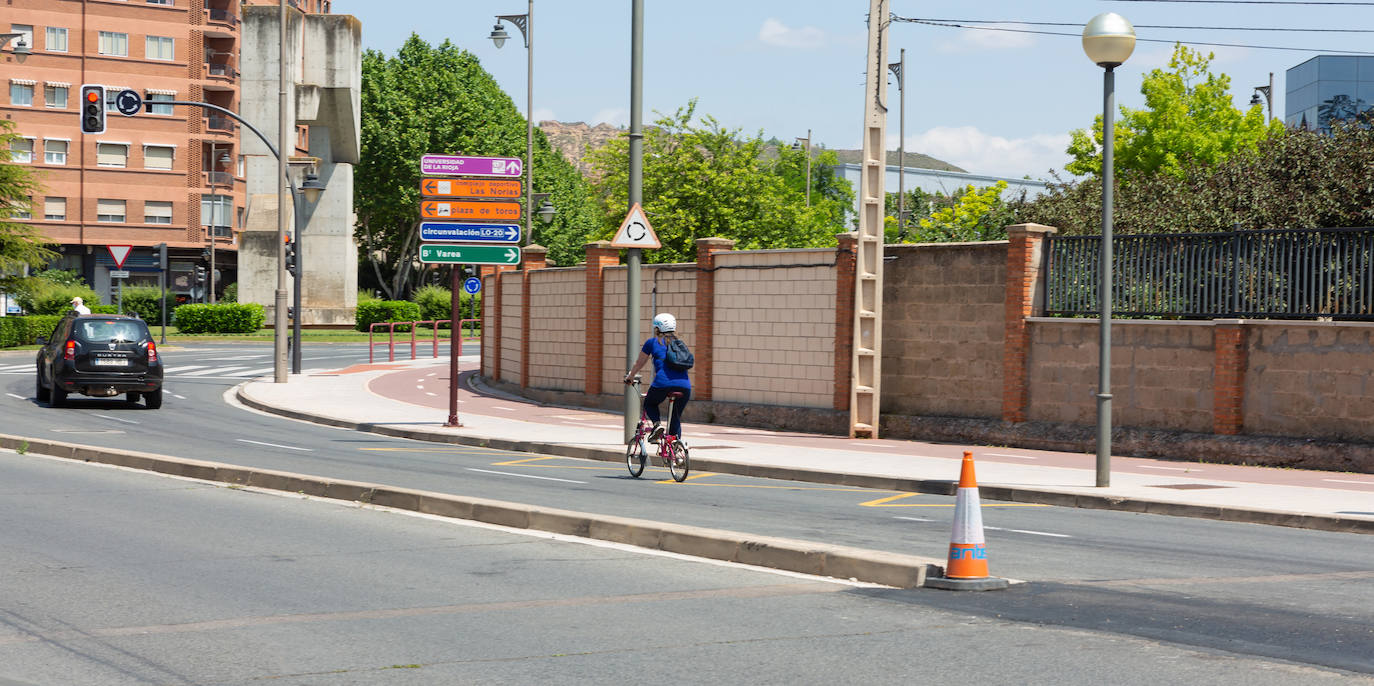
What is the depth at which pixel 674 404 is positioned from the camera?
15383mm

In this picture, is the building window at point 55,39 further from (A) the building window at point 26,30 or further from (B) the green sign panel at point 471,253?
(B) the green sign panel at point 471,253

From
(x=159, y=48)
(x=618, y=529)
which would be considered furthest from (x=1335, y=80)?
(x=618, y=529)

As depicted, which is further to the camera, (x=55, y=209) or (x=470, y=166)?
(x=55, y=209)

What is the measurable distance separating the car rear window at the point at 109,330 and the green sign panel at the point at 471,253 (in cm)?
682

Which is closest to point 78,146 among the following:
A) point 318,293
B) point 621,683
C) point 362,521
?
point 318,293

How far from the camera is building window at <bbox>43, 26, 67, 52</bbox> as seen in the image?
7306 centimetres

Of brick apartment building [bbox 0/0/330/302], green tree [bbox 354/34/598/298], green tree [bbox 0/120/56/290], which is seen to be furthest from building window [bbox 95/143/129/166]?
green tree [bbox 0/120/56/290]

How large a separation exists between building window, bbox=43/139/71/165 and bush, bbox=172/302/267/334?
19.2 metres

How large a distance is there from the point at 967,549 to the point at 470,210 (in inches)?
597

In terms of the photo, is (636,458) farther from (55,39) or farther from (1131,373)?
(55,39)

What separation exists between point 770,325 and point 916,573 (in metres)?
14.4

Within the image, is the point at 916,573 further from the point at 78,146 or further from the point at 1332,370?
the point at 78,146

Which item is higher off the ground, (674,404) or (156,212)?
(156,212)

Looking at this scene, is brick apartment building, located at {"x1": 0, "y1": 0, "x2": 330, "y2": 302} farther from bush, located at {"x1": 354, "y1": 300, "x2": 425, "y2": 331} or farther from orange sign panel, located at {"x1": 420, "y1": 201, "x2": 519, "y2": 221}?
orange sign panel, located at {"x1": 420, "y1": 201, "x2": 519, "y2": 221}
